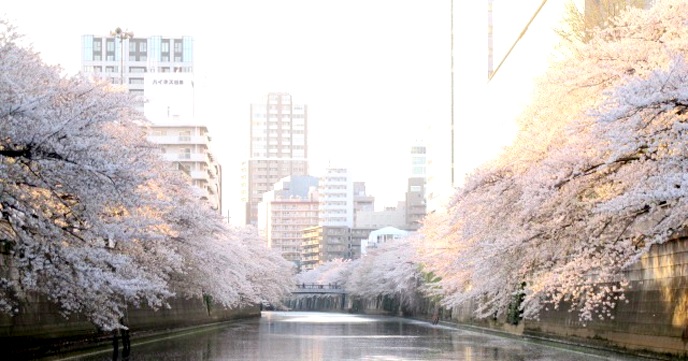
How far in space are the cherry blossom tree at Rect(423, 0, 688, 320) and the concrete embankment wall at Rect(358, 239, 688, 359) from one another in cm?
123

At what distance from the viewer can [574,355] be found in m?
32.1

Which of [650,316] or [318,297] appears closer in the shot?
[650,316]

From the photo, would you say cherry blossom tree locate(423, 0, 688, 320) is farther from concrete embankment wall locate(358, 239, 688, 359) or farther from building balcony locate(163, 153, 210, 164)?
building balcony locate(163, 153, 210, 164)

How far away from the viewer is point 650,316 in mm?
29422

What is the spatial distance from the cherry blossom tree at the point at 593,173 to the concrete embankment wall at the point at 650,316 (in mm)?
1232

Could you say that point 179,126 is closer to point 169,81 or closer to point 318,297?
point 169,81

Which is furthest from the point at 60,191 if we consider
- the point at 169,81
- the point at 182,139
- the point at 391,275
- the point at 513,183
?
the point at 169,81

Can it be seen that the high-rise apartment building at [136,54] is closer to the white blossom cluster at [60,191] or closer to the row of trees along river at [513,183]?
the row of trees along river at [513,183]

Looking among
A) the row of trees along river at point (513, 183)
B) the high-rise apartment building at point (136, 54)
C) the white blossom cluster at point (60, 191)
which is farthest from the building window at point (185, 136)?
the white blossom cluster at point (60, 191)

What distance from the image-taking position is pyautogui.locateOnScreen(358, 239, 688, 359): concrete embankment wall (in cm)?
2689

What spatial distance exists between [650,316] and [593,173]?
24.1 ft

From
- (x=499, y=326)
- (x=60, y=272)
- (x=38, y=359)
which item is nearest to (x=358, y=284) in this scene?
(x=499, y=326)

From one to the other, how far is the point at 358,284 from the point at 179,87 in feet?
118

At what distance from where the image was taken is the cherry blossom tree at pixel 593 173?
1858cm
